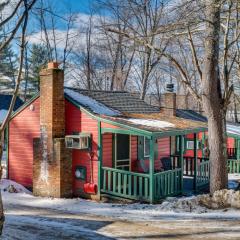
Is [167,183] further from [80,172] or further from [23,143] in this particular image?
[23,143]

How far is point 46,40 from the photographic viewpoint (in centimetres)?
3666

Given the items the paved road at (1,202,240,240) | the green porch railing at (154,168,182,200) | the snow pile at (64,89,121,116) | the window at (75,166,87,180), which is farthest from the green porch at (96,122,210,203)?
the paved road at (1,202,240,240)

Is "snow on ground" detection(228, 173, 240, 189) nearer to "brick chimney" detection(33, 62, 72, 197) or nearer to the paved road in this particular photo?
the paved road

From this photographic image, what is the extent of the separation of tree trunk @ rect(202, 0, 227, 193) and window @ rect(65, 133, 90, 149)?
166 inches

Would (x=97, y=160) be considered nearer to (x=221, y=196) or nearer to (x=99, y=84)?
(x=221, y=196)

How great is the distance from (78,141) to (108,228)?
15.8 feet

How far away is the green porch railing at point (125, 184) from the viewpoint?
12.6 metres

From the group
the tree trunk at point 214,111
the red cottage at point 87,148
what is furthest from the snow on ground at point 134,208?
the tree trunk at point 214,111

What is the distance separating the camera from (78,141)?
1359 centimetres

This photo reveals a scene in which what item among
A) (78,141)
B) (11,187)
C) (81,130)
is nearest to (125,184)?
(78,141)

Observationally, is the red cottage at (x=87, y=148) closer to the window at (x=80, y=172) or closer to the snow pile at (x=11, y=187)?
the window at (x=80, y=172)

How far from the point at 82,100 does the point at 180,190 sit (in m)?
4.83

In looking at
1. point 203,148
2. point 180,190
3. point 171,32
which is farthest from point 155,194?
point 203,148

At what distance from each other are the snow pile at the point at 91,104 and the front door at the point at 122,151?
927mm
